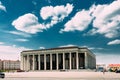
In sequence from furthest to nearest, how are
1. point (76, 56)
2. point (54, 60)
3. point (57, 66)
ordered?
point (54, 60) < point (57, 66) < point (76, 56)

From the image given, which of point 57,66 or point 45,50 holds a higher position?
point 45,50

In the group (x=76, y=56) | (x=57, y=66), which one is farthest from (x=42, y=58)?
(x=76, y=56)

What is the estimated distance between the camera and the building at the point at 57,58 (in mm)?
122875

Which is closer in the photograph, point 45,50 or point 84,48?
point 84,48

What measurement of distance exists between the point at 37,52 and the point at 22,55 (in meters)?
12.9

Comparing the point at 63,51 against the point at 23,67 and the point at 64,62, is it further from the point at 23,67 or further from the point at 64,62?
the point at 23,67

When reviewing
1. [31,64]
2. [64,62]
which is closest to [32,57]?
[31,64]

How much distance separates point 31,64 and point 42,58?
30.5 ft

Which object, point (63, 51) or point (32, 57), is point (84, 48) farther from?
point (32, 57)

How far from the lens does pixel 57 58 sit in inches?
5074

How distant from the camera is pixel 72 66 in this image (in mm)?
133250

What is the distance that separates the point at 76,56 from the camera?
399ft

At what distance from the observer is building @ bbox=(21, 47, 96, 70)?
122875mm

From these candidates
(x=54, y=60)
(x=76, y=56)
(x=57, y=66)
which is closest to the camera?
(x=76, y=56)
